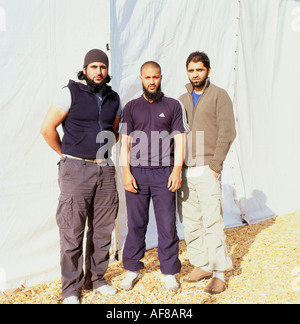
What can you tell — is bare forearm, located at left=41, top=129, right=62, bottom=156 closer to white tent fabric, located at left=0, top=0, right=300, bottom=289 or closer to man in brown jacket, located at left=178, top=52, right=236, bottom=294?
white tent fabric, located at left=0, top=0, right=300, bottom=289

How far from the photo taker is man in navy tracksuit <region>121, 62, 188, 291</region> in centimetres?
314

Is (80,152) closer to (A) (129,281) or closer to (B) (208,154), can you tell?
(B) (208,154)

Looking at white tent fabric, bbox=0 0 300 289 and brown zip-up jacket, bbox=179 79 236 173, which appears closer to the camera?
brown zip-up jacket, bbox=179 79 236 173

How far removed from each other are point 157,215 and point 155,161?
1.66 feet

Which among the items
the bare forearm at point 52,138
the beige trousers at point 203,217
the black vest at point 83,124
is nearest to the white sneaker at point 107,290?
the beige trousers at point 203,217

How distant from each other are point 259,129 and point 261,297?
3.09m

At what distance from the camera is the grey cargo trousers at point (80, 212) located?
294 cm

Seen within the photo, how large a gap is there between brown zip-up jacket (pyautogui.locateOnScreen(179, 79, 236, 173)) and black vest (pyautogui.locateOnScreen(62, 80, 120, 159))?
840 millimetres

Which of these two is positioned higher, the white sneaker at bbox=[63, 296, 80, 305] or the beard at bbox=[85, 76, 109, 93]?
the beard at bbox=[85, 76, 109, 93]

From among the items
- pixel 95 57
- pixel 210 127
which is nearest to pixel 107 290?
pixel 210 127

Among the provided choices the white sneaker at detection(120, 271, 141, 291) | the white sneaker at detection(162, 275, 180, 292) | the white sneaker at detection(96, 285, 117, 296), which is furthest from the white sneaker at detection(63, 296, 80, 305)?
the white sneaker at detection(162, 275, 180, 292)

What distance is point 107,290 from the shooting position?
10.5 ft

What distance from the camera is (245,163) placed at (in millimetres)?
5465

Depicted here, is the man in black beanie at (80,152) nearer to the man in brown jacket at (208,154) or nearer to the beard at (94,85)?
the beard at (94,85)
